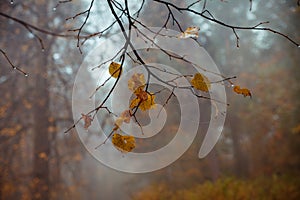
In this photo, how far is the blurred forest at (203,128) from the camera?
3086 mm

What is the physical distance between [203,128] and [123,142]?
10.8ft

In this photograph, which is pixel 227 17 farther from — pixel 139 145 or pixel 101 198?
pixel 101 198

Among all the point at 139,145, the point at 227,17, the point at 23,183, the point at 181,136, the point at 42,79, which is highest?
the point at 227,17

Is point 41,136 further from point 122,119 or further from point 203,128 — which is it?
point 122,119

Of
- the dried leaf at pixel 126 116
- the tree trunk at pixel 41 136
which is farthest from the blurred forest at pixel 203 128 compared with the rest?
the dried leaf at pixel 126 116

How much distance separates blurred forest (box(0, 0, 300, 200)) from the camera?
10.1 feet

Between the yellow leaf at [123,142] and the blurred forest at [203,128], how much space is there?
1.27 m

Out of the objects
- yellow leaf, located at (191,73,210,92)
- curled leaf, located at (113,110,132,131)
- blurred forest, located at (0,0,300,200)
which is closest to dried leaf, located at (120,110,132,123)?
curled leaf, located at (113,110,132,131)

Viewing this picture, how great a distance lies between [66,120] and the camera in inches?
136

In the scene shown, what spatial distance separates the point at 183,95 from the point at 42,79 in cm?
186

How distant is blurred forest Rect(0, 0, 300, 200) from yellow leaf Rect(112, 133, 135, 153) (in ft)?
4.16

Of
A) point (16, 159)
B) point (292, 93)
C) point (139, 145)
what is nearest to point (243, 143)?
point (292, 93)

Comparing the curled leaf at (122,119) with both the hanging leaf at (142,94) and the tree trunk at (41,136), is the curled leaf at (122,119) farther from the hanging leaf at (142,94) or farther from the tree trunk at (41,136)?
the tree trunk at (41,136)

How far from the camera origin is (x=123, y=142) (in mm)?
716
